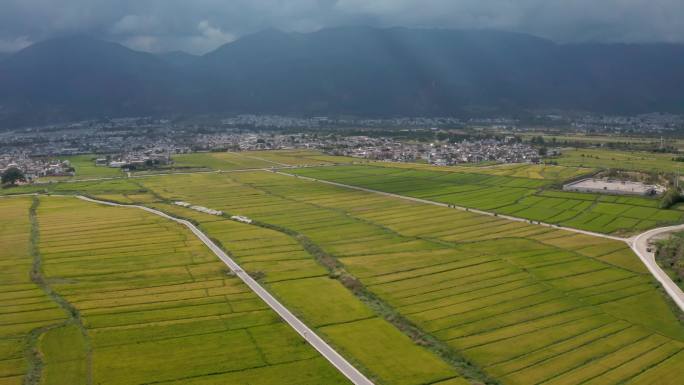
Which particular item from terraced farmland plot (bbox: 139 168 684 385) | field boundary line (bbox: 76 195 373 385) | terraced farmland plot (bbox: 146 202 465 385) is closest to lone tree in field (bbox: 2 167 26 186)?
terraced farmland plot (bbox: 139 168 684 385)

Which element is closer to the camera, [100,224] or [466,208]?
[100,224]

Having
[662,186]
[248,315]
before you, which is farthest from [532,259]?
[662,186]

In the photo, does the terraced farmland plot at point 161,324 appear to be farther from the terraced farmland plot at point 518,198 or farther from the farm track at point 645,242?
the terraced farmland plot at point 518,198

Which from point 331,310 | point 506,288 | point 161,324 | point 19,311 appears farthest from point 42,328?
point 506,288

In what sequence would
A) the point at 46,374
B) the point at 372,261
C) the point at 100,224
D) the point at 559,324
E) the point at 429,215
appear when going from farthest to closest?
the point at 429,215
the point at 100,224
the point at 372,261
the point at 559,324
the point at 46,374

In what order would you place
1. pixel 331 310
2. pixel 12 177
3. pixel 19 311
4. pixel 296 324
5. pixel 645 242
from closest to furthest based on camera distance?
pixel 296 324 < pixel 19 311 < pixel 331 310 < pixel 645 242 < pixel 12 177

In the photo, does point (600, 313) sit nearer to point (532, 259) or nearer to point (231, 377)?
point (532, 259)

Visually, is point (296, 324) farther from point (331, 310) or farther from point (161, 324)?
point (161, 324)
